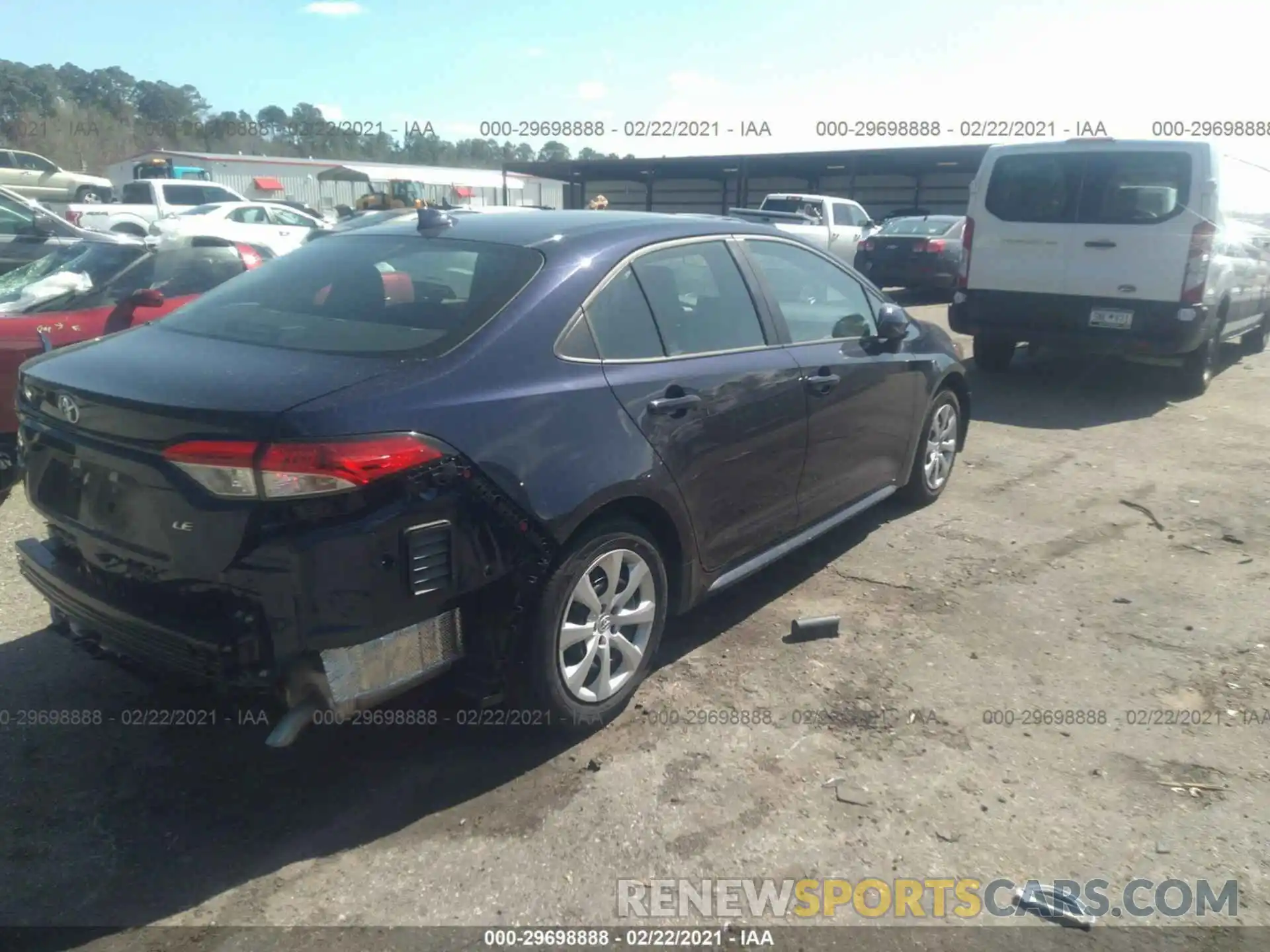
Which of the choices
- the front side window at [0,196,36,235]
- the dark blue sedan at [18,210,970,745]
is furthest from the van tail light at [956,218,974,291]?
the front side window at [0,196,36,235]

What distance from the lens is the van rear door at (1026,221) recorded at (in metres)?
8.78

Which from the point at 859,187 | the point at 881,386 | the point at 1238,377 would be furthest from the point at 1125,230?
the point at 859,187

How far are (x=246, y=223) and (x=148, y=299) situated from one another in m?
14.3

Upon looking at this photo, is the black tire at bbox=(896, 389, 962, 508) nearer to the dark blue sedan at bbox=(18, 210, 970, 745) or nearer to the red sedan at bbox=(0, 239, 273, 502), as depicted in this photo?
the dark blue sedan at bbox=(18, 210, 970, 745)

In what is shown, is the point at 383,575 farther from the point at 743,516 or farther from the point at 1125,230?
the point at 1125,230

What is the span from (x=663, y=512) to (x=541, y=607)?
2.20 feet

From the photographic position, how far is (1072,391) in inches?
375

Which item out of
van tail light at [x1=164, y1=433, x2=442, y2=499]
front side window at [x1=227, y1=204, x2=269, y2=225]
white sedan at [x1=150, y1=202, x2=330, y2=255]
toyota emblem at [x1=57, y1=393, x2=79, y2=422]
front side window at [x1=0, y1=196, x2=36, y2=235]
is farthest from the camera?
front side window at [x1=227, y1=204, x2=269, y2=225]

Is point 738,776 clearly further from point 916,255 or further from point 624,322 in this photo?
point 916,255

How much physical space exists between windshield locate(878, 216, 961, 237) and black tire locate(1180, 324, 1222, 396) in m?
7.17

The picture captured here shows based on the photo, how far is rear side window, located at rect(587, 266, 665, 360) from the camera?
11.3 ft

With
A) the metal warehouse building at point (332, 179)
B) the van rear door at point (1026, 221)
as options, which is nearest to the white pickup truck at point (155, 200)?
the metal warehouse building at point (332, 179)

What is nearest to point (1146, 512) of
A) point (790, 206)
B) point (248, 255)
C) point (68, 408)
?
point (68, 408)

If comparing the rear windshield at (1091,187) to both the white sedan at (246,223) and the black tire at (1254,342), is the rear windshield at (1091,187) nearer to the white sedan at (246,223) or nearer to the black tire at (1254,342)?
the black tire at (1254,342)
